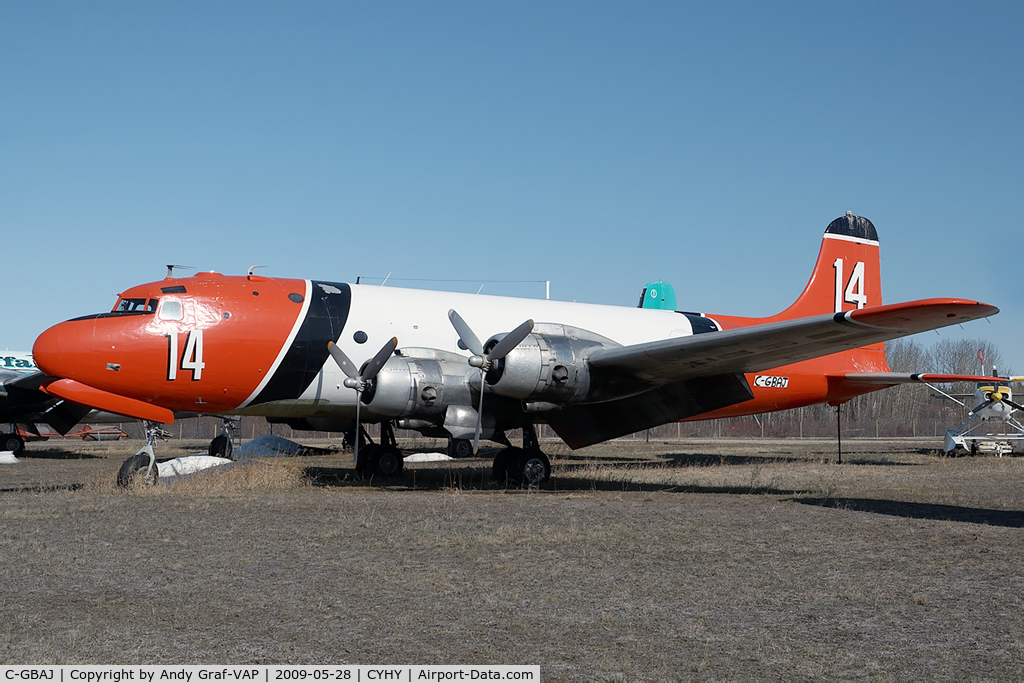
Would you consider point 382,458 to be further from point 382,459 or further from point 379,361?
point 379,361

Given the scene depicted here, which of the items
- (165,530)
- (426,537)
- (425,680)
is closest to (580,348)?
(426,537)

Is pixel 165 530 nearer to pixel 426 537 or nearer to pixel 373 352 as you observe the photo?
pixel 426 537

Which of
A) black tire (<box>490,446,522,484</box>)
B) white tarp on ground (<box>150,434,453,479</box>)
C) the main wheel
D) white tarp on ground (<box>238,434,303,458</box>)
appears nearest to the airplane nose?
white tarp on ground (<box>150,434,453,479</box>)

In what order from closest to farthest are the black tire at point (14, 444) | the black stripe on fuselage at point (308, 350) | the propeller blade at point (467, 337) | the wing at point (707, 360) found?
the wing at point (707, 360)
the propeller blade at point (467, 337)
the black stripe on fuselage at point (308, 350)
the black tire at point (14, 444)

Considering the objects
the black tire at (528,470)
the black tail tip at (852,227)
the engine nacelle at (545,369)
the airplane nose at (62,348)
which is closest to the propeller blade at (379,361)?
the engine nacelle at (545,369)

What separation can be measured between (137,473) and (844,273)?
679 inches

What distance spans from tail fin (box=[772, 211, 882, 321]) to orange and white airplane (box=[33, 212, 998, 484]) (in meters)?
7.26

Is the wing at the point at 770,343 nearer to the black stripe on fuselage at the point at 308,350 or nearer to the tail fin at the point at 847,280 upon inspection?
the black stripe on fuselage at the point at 308,350

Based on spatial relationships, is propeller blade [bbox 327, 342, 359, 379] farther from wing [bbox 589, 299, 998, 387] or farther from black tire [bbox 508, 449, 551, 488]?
wing [bbox 589, 299, 998, 387]

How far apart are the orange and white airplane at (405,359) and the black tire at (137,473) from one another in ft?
0.16

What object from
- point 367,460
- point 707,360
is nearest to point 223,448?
point 367,460

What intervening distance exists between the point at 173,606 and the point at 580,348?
870 centimetres

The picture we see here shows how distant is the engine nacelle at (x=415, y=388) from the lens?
13.4 m

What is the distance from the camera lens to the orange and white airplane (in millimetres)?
13008
